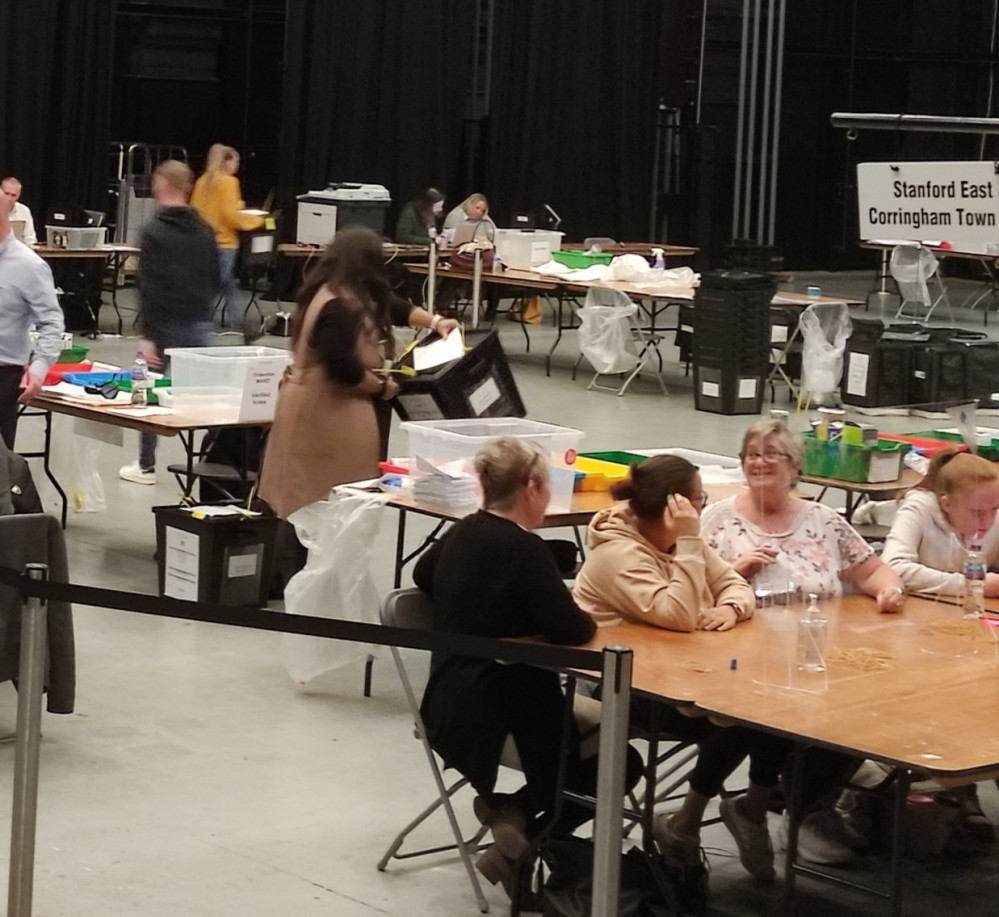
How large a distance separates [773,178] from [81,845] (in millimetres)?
12692

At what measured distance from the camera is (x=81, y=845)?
4.29m

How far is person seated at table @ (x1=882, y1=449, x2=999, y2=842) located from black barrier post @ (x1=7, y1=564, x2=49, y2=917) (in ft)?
7.72

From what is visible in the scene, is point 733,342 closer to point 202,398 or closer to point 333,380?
point 202,398

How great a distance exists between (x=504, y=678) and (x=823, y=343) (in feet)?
27.9

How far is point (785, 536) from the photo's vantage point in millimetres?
4703

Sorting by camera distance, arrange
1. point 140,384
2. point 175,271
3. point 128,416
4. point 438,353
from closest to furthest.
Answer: point 438,353
point 128,416
point 140,384
point 175,271

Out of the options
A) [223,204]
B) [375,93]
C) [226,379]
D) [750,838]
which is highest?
[375,93]

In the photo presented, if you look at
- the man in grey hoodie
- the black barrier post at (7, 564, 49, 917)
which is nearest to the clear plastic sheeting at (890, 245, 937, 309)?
the man in grey hoodie

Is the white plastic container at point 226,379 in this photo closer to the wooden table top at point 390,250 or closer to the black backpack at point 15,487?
the black backpack at point 15,487

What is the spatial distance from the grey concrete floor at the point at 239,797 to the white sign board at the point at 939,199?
151 cm

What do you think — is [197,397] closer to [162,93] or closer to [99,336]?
[99,336]

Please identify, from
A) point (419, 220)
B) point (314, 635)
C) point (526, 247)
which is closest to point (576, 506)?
point (314, 635)

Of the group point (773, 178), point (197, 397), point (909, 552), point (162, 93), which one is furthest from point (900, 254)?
point (909, 552)

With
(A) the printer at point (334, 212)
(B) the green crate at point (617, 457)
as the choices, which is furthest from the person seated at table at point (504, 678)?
(A) the printer at point (334, 212)
